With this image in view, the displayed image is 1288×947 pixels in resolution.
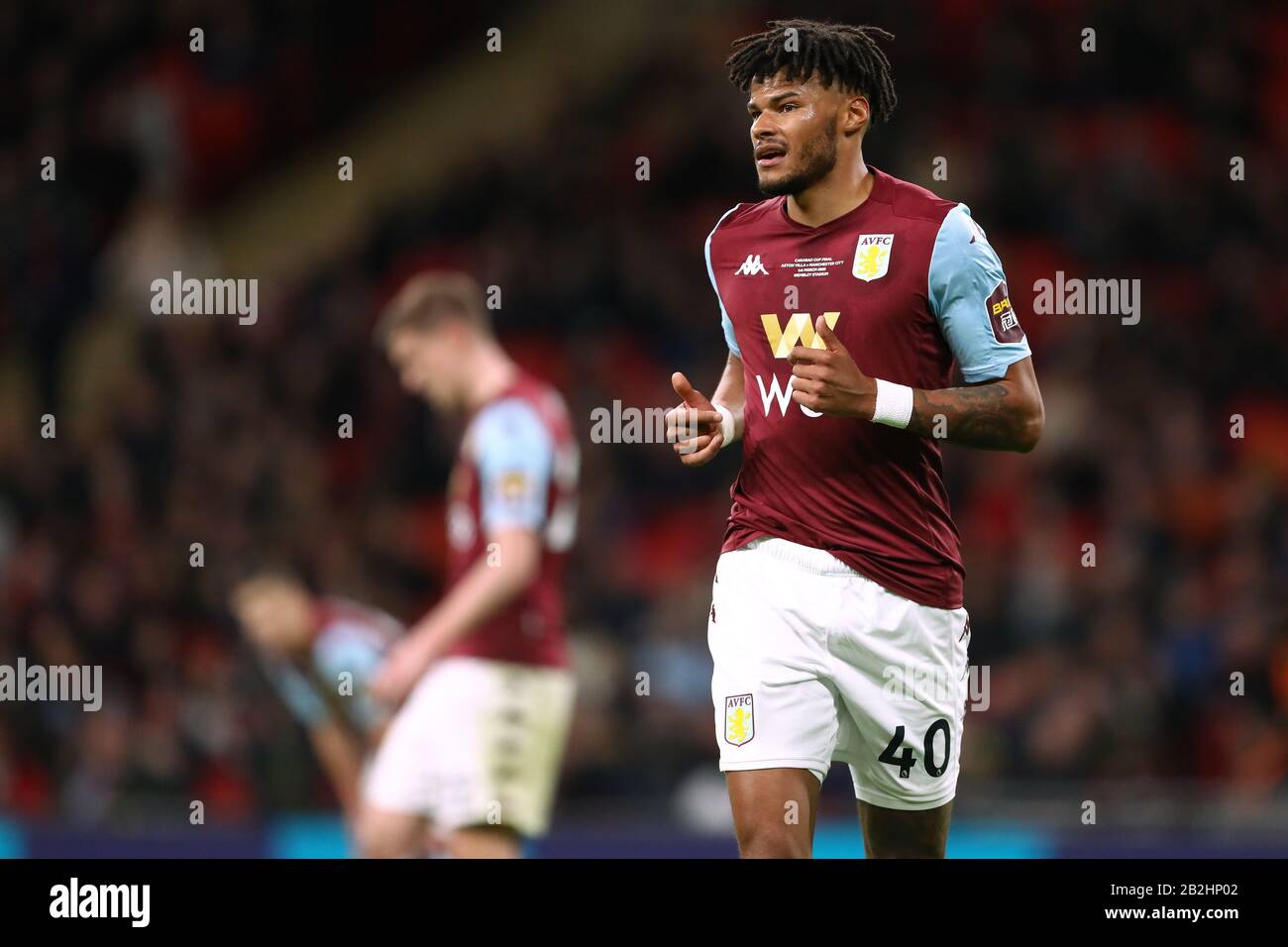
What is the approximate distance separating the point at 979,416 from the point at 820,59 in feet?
3.20

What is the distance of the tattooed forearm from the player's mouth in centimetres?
68

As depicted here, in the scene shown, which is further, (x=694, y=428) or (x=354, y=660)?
(x=354, y=660)

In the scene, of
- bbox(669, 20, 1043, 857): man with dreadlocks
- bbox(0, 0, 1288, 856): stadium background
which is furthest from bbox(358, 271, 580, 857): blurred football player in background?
bbox(0, 0, 1288, 856): stadium background

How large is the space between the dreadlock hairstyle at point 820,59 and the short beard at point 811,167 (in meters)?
0.15

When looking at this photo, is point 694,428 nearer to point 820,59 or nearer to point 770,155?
point 770,155

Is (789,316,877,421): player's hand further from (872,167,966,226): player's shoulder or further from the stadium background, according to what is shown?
the stadium background

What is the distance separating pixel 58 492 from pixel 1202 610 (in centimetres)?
707

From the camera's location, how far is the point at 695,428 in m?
4.82

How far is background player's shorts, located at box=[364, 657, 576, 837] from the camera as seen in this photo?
660cm

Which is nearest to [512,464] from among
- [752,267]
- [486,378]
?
[486,378]

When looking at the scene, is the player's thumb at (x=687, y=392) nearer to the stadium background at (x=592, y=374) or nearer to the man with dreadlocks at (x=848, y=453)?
the man with dreadlocks at (x=848, y=453)

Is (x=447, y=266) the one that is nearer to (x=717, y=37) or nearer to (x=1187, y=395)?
(x=717, y=37)

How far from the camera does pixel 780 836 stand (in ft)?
14.9

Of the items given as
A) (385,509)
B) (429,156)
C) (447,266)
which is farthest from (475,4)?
(385,509)
